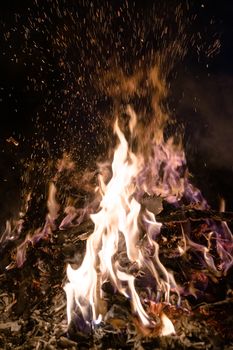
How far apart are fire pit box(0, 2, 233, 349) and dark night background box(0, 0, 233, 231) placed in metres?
1.46

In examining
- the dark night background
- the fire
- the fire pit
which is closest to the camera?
the fire pit

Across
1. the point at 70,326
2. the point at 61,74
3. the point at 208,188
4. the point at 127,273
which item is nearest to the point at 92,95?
the point at 61,74

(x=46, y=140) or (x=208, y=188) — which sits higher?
(x=46, y=140)

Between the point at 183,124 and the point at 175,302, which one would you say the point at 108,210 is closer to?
the point at 175,302

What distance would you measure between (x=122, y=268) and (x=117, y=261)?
0.10 meters

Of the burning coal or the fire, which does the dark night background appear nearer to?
the burning coal

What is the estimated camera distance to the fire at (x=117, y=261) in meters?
3.24

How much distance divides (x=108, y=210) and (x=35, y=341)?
1583 mm

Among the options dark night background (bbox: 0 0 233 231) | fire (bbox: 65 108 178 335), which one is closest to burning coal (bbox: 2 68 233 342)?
fire (bbox: 65 108 178 335)

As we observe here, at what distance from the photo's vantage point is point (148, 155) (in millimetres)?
6781

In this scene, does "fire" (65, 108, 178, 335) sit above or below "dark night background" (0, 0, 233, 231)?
below

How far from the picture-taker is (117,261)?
3.68 meters

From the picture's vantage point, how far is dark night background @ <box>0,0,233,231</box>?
279 inches

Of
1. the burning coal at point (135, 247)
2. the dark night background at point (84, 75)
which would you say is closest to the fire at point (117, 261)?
the burning coal at point (135, 247)
